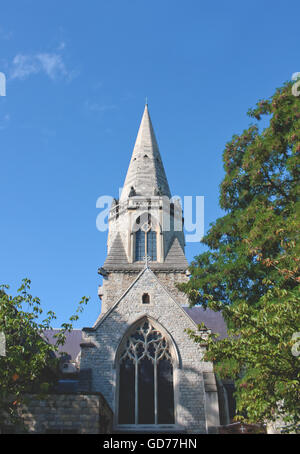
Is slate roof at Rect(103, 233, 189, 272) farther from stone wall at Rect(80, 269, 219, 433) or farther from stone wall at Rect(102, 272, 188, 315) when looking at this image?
stone wall at Rect(80, 269, 219, 433)

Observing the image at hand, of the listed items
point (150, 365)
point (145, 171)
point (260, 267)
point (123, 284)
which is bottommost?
point (150, 365)

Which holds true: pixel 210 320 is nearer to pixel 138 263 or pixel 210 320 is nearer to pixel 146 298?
pixel 146 298

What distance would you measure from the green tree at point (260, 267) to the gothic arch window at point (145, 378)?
8.53ft

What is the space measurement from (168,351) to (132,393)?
2112mm

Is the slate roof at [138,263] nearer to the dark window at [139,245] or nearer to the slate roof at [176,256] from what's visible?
the slate roof at [176,256]

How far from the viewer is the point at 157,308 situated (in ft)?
56.7

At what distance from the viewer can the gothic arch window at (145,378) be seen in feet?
49.7

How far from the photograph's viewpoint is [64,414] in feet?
41.9

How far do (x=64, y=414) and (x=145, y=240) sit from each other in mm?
15725

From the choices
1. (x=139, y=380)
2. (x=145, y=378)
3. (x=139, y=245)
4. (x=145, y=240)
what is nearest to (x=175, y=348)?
(x=145, y=378)

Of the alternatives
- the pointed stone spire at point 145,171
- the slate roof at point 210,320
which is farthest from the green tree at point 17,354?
the pointed stone spire at point 145,171

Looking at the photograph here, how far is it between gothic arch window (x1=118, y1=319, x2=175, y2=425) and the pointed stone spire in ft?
47.5

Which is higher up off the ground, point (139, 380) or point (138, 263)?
point (138, 263)

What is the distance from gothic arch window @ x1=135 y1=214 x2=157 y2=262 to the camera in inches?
1061
